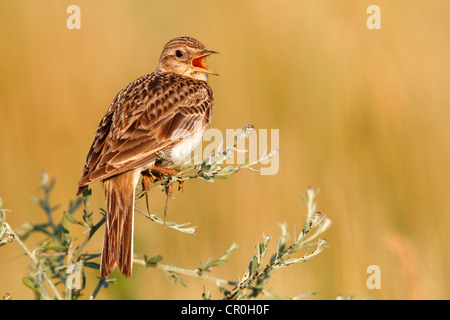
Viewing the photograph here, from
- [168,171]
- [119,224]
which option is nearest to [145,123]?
[168,171]

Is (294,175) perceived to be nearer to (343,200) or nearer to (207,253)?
(343,200)

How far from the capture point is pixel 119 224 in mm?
4203

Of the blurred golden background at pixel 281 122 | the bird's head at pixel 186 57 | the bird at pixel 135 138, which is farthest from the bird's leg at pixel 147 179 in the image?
the blurred golden background at pixel 281 122

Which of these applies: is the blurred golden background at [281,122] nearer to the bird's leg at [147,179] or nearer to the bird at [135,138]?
the bird's leg at [147,179]

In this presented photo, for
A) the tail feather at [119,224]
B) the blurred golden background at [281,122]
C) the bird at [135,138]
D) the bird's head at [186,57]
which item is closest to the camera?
the tail feather at [119,224]

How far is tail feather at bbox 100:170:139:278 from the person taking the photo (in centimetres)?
405

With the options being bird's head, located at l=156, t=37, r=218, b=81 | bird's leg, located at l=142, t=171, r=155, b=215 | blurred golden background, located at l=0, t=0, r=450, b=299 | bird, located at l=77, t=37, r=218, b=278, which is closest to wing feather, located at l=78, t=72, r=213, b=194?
bird, located at l=77, t=37, r=218, b=278

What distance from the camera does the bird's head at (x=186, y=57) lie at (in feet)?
19.8

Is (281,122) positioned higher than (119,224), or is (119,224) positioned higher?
(281,122)

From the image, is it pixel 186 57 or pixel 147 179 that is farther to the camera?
pixel 186 57

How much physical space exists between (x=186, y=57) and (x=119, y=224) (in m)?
2.38

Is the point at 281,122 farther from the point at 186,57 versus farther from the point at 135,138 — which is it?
the point at 135,138

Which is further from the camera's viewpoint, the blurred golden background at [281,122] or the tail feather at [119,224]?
the blurred golden background at [281,122]

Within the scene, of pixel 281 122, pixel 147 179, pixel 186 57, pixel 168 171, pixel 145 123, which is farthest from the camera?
pixel 281 122
